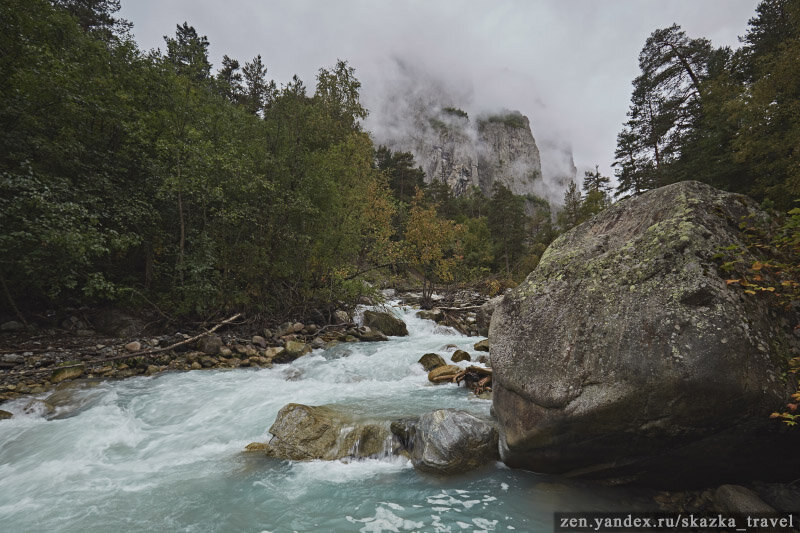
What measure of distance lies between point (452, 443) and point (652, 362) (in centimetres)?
294

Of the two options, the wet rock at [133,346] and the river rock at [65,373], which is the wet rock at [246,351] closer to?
the wet rock at [133,346]

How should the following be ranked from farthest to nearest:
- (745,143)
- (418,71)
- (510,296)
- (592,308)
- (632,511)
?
(418,71) → (745,143) → (510,296) → (592,308) → (632,511)

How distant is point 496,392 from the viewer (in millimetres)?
5051

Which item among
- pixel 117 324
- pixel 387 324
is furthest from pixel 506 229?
pixel 117 324

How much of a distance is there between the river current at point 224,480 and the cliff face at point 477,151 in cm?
12565

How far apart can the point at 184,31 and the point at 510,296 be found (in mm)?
44982

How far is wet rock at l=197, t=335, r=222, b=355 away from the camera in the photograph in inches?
458

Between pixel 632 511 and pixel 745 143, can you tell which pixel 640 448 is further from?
pixel 745 143

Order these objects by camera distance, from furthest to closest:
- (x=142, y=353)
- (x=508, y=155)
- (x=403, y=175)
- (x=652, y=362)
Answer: (x=508, y=155) < (x=403, y=175) < (x=142, y=353) < (x=652, y=362)

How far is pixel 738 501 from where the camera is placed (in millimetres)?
3600

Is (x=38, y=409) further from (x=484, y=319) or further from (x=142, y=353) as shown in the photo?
(x=484, y=319)

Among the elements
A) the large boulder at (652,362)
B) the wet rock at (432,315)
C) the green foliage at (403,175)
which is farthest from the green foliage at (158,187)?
the green foliage at (403,175)

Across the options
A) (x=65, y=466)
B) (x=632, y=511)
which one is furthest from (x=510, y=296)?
(x=65, y=466)

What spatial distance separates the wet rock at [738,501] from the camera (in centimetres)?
350
